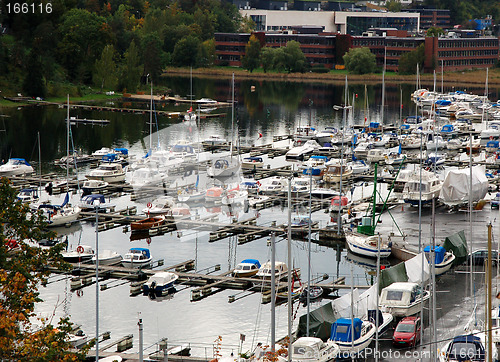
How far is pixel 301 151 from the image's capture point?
2835 inches

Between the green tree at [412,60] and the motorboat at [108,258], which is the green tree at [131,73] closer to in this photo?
the green tree at [412,60]

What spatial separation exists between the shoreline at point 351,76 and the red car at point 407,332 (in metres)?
120

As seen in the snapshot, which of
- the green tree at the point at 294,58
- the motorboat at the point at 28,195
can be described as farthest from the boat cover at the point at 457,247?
the green tree at the point at 294,58

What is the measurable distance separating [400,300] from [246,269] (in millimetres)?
8784

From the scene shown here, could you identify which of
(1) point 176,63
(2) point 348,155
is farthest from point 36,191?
(1) point 176,63

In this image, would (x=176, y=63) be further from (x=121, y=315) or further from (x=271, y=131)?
(x=121, y=315)

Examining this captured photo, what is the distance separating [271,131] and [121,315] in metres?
58.1

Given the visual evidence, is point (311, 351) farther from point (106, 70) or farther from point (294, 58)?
point (294, 58)

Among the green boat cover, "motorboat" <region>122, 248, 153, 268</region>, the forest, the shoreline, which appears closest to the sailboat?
"motorboat" <region>122, 248, 153, 268</region>

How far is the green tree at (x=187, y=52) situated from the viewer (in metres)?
156

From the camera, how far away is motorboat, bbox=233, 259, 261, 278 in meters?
38.5

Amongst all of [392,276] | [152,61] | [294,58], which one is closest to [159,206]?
[392,276]

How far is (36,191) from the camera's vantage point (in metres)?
55.6

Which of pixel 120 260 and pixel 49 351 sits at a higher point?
pixel 49 351
